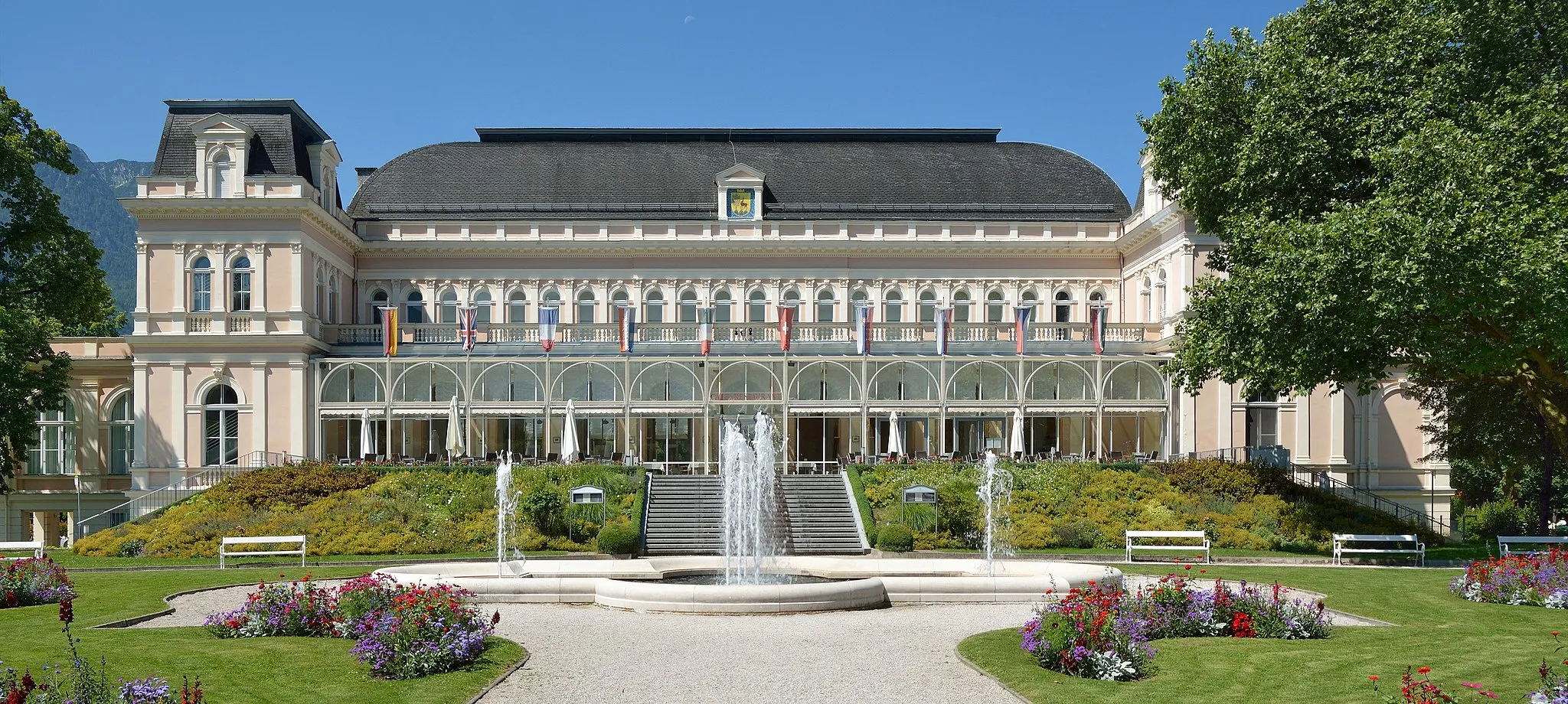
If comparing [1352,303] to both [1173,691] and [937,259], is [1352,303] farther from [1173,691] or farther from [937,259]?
[937,259]

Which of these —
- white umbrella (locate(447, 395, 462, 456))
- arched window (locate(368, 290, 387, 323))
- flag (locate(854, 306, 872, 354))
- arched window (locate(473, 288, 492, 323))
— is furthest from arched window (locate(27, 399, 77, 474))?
flag (locate(854, 306, 872, 354))

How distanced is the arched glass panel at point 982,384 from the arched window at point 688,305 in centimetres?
1221

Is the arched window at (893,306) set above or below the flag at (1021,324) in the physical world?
above

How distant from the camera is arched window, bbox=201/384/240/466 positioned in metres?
45.9

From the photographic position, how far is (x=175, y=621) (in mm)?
20156

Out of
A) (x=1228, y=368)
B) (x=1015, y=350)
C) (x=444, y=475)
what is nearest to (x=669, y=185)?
(x=1015, y=350)

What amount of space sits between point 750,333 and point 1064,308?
13.5m

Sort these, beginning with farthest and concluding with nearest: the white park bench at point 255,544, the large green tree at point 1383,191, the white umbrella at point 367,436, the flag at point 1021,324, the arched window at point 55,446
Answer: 1. the arched window at point 55,446
2. the white umbrella at point 367,436
3. the flag at point 1021,324
4. the white park bench at point 255,544
5. the large green tree at point 1383,191

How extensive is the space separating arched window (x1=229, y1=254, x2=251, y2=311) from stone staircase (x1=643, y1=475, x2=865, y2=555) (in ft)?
56.1

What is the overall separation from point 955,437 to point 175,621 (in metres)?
31.6

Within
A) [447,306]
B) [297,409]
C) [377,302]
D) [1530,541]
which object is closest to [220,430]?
[297,409]

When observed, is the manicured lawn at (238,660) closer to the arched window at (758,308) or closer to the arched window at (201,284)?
the arched window at (201,284)

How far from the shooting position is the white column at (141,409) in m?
45.4

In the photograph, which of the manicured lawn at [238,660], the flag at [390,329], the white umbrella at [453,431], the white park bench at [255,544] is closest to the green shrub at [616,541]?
the white park bench at [255,544]
